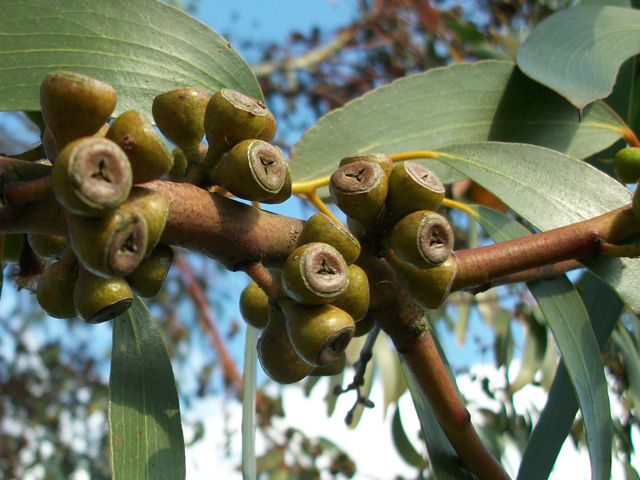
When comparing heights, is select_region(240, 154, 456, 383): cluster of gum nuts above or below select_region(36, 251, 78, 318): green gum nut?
A: above

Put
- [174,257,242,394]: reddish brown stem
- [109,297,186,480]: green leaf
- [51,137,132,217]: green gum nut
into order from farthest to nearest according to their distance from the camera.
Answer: [174,257,242,394]: reddish brown stem < [109,297,186,480]: green leaf < [51,137,132,217]: green gum nut

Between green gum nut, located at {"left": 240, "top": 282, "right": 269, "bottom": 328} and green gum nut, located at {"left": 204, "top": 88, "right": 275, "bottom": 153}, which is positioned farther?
green gum nut, located at {"left": 240, "top": 282, "right": 269, "bottom": 328}

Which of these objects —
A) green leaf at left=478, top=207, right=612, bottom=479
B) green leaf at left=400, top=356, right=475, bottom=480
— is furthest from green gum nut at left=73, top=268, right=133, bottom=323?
green leaf at left=478, top=207, right=612, bottom=479

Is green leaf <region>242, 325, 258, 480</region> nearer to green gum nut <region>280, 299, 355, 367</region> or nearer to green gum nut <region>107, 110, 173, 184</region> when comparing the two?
green gum nut <region>280, 299, 355, 367</region>

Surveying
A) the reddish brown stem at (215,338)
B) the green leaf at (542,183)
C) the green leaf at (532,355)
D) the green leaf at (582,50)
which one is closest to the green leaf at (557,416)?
the green leaf at (542,183)

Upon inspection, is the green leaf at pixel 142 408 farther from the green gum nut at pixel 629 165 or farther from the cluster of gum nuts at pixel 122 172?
the green gum nut at pixel 629 165

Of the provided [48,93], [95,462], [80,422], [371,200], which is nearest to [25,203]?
[48,93]

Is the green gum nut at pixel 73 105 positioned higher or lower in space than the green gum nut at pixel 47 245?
higher
